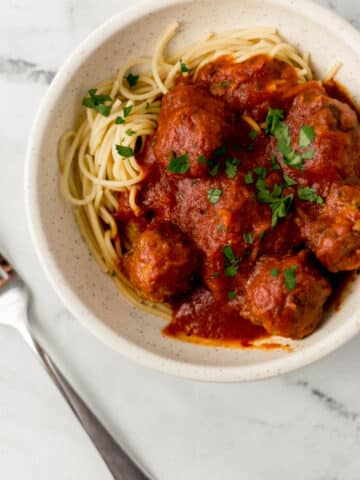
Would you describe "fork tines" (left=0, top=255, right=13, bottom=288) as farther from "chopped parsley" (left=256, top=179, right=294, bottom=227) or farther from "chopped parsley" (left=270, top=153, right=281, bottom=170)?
"chopped parsley" (left=270, top=153, right=281, bottom=170)

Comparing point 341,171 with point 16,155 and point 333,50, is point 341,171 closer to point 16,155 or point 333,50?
point 333,50

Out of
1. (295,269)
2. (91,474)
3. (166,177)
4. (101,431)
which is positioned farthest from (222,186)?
(91,474)

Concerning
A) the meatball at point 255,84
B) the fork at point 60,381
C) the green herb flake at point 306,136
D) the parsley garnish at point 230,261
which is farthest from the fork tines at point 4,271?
the green herb flake at point 306,136

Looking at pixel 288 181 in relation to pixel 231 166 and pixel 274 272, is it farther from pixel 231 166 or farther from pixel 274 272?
pixel 274 272

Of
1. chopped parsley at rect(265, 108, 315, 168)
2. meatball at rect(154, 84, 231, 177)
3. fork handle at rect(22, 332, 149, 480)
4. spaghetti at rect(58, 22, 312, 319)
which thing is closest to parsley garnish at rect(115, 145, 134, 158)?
spaghetti at rect(58, 22, 312, 319)

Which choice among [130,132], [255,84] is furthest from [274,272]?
[130,132]
